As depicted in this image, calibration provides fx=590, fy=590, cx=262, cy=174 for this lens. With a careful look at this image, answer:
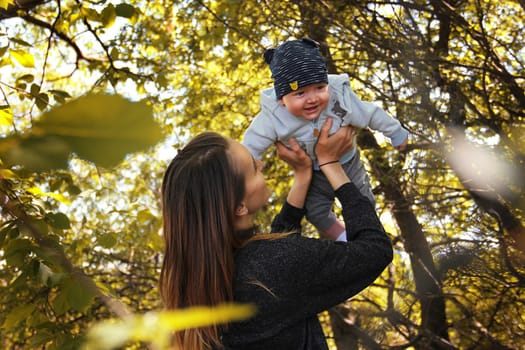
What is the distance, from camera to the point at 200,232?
1789 mm

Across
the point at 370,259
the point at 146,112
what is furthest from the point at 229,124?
the point at 146,112

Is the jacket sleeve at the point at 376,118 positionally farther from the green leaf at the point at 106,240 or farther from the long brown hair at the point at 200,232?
the green leaf at the point at 106,240

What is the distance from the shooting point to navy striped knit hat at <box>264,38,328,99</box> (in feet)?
6.89

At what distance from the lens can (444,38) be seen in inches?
150

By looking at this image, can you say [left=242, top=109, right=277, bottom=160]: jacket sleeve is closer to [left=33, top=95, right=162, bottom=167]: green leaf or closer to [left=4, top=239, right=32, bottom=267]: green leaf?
[left=4, top=239, right=32, bottom=267]: green leaf

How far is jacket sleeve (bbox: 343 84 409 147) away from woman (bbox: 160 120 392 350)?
1.79ft

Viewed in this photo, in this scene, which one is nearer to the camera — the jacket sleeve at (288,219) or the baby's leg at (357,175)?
the jacket sleeve at (288,219)

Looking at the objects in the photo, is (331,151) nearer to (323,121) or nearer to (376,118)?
(323,121)

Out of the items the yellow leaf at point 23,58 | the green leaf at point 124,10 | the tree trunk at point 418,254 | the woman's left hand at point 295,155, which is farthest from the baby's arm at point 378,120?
the yellow leaf at point 23,58

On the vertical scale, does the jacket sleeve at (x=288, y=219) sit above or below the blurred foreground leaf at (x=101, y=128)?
above

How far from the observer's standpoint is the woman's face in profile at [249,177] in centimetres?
189

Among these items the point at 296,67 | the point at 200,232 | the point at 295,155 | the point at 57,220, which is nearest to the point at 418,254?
the point at 295,155

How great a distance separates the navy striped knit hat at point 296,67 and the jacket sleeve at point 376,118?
23cm

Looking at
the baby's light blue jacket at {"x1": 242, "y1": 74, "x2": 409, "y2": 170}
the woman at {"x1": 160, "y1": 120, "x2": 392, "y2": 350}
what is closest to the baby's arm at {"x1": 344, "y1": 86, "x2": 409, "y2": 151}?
the baby's light blue jacket at {"x1": 242, "y1": 74, "x2": 409, "y2": 170}
